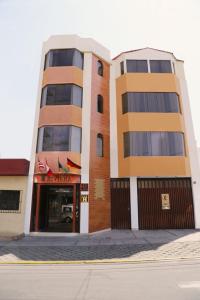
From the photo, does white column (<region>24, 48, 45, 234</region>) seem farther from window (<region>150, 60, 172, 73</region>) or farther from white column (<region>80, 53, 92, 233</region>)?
window (<region>150, 60, 172, 73</region>)

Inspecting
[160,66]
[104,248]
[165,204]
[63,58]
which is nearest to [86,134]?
[63,58]

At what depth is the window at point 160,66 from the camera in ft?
70.0

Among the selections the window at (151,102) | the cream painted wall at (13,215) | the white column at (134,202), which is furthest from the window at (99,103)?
the cream painted wall at (13,215)

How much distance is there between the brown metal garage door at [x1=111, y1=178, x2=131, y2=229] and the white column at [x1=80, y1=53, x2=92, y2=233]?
2.88 meters

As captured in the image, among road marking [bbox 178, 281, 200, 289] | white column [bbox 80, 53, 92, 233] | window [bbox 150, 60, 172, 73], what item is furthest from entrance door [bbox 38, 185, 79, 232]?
road marking [bbox 178, 281, 200, 289]

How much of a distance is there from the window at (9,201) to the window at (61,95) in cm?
781

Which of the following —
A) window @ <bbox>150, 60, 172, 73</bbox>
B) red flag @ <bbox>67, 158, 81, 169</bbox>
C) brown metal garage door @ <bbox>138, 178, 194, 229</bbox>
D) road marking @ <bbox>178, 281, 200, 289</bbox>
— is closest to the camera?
road marking @ <bbox>178, 281, 200, 289</bbox>

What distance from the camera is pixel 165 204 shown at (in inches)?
733

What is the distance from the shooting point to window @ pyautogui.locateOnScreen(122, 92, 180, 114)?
2002cm

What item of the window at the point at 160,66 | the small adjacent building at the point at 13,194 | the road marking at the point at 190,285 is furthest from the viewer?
the window at the point at 160,66

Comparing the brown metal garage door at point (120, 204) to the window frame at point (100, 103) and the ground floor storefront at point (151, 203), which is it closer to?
the ground floor storefront at point (151, 203)

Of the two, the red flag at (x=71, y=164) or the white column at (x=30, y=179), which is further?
the red flag at (x=71, y=164)

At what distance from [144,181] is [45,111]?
10.2 m

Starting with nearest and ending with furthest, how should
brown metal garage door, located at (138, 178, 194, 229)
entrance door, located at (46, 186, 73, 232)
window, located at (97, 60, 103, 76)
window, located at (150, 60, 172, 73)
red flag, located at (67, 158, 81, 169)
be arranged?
red flag, located at (67, 158, 81, 169) < brown metal garage door, located at (138, 178, 194, 229) < entrance door, located at (46, 186, 73, 232) < window, located at (150, 60, 172, 73) < window, located at (97, 60, 103, 76)
